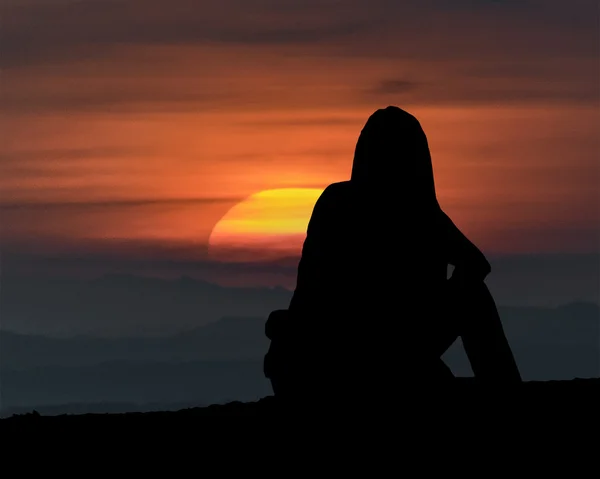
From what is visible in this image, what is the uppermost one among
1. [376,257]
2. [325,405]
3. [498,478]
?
[376,257]

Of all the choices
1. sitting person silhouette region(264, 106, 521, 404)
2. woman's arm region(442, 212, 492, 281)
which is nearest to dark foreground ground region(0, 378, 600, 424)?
sitting person silhouette region(264, 106, 521, 404)

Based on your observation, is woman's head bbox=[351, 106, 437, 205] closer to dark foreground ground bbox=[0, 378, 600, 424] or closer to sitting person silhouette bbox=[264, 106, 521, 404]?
sitting person silhouette bbox=[264, 106, 521, 404]

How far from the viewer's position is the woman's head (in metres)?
9.83

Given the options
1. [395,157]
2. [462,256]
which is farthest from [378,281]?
[395,157]

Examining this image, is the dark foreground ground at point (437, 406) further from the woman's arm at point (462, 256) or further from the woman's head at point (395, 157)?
the woman's head at point (395, 157)

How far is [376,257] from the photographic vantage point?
399 inches

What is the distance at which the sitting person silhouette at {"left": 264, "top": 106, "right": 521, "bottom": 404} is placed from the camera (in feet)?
32.3

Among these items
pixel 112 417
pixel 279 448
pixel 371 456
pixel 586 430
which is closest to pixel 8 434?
pixel 112 417

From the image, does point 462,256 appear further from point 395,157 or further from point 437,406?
point 437,406

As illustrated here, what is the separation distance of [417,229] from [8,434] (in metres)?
5.14

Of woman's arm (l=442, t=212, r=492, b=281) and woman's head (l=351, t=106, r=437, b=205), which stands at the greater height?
woman's head (l=351, t=106, r=437, b=205)

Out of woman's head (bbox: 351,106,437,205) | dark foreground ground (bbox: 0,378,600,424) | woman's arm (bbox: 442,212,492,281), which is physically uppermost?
woman's head (bbox: 351,106,437,205)

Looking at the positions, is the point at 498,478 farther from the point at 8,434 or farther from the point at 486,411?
the point at 8,434

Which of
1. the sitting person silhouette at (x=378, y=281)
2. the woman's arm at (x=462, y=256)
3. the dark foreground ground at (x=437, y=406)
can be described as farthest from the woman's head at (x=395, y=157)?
the dark foreground ground at (x=437, y=406)
